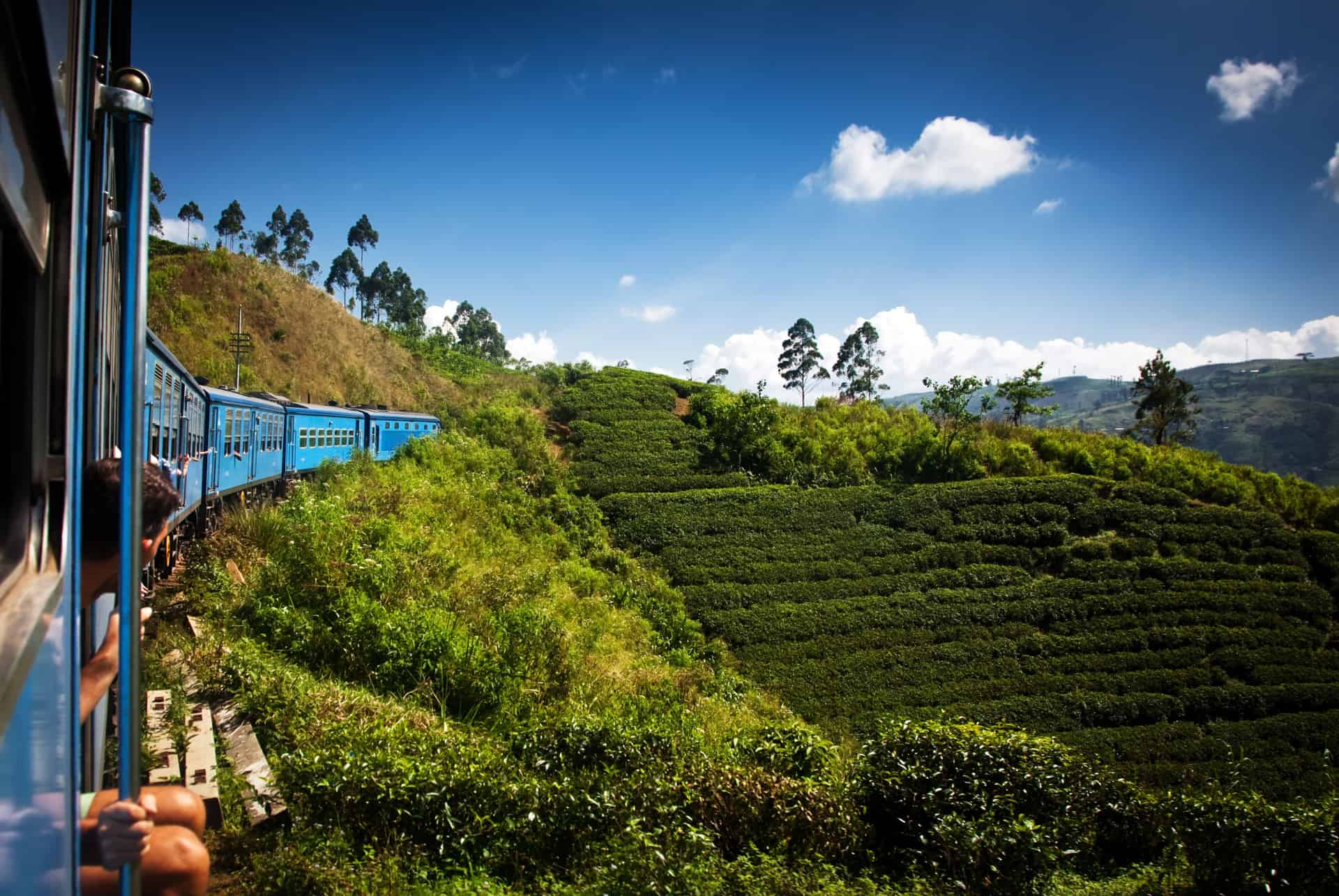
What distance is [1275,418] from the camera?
346 ft

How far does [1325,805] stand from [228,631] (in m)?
10.3

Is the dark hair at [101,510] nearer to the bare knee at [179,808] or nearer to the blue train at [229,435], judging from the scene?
the bare knee at [179,808]

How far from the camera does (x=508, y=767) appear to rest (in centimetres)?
563

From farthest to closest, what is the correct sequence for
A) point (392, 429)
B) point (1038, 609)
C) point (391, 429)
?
1. point (392, 429)
2. point (391, 429)
3. point (1038, 609)

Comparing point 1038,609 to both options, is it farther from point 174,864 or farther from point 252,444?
point 174,864

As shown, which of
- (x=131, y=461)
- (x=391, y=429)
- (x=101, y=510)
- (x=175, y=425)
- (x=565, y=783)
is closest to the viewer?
(x=131, y=461)

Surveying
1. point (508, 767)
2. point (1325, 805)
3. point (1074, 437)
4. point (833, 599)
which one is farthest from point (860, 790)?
point (1074, 437)

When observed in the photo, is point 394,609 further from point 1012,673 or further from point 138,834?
point 1012,673

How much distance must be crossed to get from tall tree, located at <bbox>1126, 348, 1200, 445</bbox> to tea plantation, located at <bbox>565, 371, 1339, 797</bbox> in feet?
38.8

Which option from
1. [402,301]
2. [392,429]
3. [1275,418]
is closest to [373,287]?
[402,301]

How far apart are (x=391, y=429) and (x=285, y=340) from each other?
1831 centimetres

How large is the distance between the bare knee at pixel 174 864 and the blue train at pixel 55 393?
0.19m

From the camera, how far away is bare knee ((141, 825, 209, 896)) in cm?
166

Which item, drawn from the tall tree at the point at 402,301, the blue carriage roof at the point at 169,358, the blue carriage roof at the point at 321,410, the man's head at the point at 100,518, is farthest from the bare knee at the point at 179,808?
the tall tree at the point at 402,301
